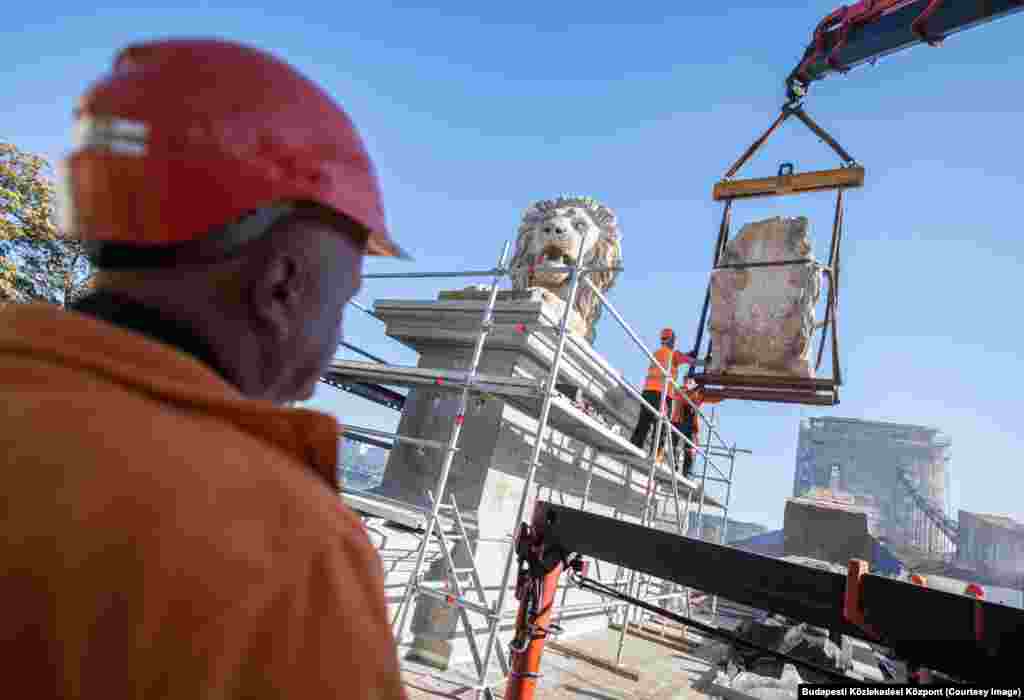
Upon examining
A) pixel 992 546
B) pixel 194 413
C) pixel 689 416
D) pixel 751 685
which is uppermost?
pixel 992 546

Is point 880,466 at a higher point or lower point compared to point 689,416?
higher

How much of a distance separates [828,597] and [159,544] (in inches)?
104

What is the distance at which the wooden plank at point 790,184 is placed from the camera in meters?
8.52

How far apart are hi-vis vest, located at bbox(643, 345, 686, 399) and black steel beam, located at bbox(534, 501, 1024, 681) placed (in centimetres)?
659

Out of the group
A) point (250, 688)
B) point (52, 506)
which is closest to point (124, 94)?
point (52, 506)

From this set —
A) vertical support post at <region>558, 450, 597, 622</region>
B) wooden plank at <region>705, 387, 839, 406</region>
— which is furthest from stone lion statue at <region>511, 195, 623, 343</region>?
wooden plank at <region>705, 387, 839, 406</region>

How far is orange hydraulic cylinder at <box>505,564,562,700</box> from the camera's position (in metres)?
3.28

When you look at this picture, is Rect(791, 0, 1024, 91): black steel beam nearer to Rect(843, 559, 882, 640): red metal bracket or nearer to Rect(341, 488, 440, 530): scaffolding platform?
Rect(843, 559, 882, 640): red metal bracket

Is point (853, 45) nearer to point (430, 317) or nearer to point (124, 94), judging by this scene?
point (430, 317)

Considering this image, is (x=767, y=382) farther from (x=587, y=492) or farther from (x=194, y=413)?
(x=194, y=413)

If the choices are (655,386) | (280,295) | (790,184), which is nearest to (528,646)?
(280,295)

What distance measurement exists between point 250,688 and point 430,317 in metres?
7.32

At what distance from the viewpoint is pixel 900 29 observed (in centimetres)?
991

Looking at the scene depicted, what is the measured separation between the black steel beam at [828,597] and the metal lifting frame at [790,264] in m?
6.32
